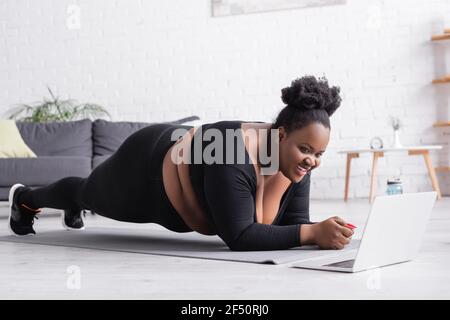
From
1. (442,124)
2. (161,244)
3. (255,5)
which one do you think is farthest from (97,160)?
(442,124)

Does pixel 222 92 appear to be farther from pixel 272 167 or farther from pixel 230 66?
pixel 272 167

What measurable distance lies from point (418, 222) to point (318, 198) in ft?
11.7

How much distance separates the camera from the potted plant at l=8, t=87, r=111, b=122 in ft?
18.4

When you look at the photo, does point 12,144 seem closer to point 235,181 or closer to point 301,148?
point 235,181

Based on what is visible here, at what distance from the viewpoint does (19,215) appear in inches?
109

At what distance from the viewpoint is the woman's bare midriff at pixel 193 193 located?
80.8 inches

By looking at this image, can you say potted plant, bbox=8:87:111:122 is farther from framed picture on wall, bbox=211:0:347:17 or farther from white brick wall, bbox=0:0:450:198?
framed picture on wall, bbox=211:0:347:17

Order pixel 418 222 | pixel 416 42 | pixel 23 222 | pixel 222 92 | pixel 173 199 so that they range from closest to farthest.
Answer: pixel 418 222 < pixel 173 199 < pixel 23 222 < pixel 416 42 < pixel 222 92

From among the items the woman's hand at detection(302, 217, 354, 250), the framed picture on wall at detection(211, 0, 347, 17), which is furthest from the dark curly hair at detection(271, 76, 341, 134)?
the framed picture on wall at detection(211, 0, 347, 17)

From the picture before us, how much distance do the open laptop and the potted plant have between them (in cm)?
413

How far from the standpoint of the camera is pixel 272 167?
1.98m

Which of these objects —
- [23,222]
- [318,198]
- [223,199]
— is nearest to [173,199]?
[223,199]

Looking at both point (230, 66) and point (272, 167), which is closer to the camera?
point (272, 167)

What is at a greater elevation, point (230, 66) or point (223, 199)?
point (230, 66)
